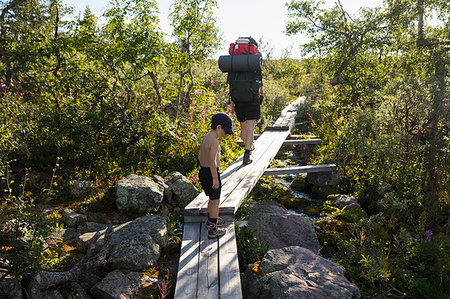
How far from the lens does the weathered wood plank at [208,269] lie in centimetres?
306

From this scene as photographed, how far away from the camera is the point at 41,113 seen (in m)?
6.57

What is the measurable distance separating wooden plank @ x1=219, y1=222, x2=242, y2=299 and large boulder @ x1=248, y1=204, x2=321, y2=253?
32.6 inches

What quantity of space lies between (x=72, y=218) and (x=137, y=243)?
1.50 m

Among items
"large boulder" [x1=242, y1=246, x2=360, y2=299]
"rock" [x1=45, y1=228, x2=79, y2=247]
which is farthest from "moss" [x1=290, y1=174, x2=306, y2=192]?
"rock" [x1=45, y1=228, x2=79, y2=247]

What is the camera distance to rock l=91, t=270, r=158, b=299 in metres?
3.30

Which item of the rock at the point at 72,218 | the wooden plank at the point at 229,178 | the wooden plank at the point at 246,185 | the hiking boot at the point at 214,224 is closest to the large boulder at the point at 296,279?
the hiking boot at the point at 214,224

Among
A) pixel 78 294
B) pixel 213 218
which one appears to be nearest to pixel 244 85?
pixel 213 218

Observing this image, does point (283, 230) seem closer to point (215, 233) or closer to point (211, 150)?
point (215, 233)

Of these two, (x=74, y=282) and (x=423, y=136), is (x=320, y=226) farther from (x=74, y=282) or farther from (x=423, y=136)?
(x=74, y=282)

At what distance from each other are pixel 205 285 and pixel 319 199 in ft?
15.4

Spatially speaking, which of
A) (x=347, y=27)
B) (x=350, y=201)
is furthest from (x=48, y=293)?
(x=347, y=27)

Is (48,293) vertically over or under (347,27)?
under

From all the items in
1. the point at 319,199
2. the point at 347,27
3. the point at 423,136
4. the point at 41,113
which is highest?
the point at 347,27

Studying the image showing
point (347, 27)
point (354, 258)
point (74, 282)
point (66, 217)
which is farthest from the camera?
point (347, 27)
